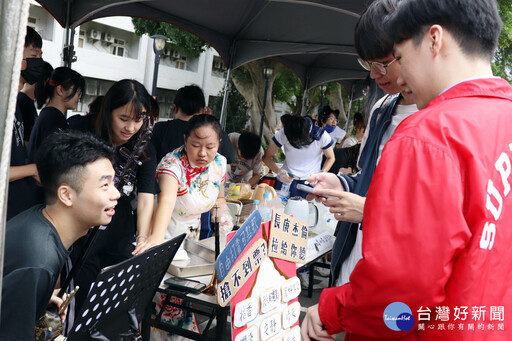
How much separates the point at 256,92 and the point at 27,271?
12.8 meters

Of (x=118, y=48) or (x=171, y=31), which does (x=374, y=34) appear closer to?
(x=171, y=31)

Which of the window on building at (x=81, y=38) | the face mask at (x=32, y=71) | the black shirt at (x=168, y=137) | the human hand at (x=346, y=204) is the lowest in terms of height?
the human hand at (x=346, y=204)

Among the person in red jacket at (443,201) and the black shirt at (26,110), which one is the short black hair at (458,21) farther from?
the black shirt at (26,110)

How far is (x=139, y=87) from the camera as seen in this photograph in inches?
98.8

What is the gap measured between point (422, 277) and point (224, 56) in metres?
7.15

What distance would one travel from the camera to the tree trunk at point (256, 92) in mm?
13547

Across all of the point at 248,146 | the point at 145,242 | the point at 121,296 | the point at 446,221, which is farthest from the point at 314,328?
the point at 248,146

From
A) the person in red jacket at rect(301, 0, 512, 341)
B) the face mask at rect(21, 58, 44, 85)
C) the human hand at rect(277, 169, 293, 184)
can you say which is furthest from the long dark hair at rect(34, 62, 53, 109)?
the person in red jacket at rect(301, 0, 512, 341)

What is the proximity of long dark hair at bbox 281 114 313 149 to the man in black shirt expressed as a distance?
3.29 metres

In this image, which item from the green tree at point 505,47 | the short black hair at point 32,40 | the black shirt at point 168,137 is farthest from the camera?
the green tree at point 505,47

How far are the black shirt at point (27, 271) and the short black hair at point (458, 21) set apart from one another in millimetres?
1214

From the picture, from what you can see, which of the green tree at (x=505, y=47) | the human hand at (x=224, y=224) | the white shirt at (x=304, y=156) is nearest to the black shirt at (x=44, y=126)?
the human hand at (x=224, y=224)

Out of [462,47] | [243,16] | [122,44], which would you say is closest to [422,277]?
[462,47]

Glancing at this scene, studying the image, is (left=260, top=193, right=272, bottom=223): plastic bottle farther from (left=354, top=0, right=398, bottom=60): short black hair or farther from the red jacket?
the red jacket
